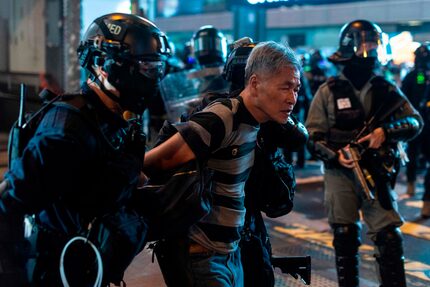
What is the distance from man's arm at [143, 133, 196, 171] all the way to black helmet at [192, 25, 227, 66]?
307 cm

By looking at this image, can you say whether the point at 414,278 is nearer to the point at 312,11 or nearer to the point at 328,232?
the point at 328,232

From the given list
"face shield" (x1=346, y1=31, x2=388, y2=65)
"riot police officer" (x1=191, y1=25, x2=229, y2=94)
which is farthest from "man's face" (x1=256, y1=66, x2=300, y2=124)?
"riot police officer" (x1=191, y1=25, x2=229, y2=94)

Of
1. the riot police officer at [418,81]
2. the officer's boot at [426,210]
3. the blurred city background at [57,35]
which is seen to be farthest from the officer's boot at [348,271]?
the riot police officer at [418,81]

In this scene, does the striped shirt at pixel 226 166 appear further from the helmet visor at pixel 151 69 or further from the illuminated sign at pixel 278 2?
the illuminated sign at pixel 278 2

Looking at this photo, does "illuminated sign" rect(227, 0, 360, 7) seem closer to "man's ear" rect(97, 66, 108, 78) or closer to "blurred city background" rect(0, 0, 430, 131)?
"blurred city background" rect(0, 0, 430, 131)

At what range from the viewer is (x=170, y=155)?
2.33 m

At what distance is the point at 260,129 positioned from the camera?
2760 mm

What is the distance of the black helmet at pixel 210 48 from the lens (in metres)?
5.39

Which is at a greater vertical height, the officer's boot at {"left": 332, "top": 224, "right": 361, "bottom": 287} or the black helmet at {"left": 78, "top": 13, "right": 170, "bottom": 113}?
the black helmet at {"left": 78, "top": 13, "right": 170, "bottom": 113}

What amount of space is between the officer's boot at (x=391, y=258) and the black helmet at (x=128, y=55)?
2.13 m

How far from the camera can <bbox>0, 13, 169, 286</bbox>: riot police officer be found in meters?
1.86

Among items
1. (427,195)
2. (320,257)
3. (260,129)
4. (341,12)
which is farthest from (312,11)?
(260,129)

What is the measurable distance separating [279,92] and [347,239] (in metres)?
1.71

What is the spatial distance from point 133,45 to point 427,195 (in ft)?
17.9
